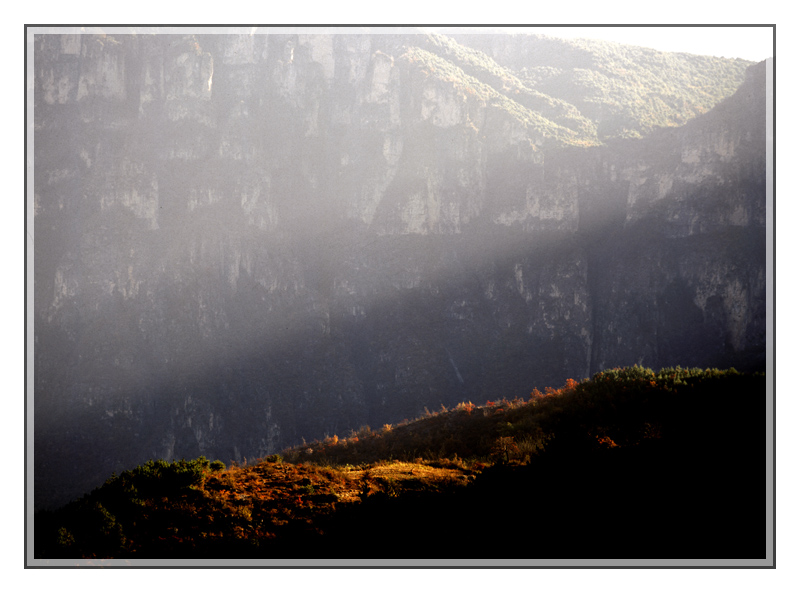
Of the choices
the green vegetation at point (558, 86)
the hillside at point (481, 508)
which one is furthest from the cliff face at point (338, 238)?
the hillside at point (481, 508)

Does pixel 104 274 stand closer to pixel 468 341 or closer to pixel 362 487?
pixel 468 341

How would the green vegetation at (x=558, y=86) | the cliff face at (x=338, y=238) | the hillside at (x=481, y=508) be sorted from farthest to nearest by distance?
1. the green vegetation at (x=558, y=86)
2. the cliff face at (x=338, y=238)
3. the hillside at (x=481, y=508)

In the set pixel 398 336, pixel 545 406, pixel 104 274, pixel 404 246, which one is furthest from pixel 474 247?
pixel 545 406

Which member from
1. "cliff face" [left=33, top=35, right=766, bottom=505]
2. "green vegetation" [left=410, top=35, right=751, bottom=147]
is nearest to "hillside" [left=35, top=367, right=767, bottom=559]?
"cliff face" [left=33, top=35, right=766, bottom=505]

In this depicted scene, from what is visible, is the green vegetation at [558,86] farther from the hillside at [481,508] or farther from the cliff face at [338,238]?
the hillside at [481,508]

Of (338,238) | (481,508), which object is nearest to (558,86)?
(338,238)

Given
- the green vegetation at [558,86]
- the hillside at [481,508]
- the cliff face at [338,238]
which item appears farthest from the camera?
the green vegetation at [558,86]

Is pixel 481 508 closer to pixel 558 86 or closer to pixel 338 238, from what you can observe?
pixel 338 238
